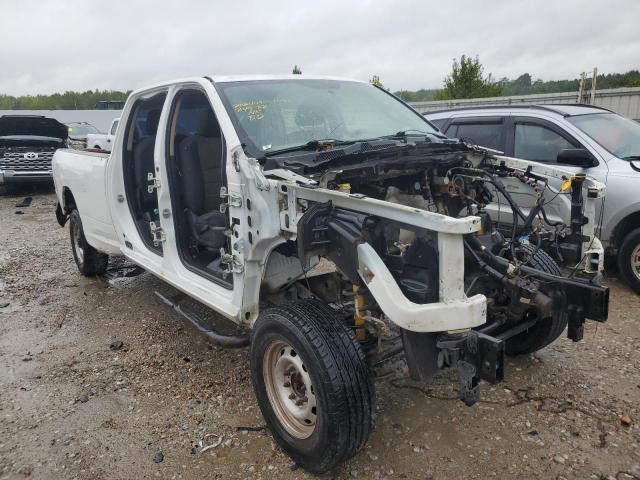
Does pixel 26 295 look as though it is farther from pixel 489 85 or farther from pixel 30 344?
pixel 489 85

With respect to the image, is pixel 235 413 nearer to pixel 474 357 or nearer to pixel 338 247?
pixel 338 247

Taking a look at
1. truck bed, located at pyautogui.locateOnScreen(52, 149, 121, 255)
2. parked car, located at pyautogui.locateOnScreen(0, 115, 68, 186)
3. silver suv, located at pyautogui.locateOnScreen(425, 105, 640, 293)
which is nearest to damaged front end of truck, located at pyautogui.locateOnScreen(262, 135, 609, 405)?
silver suv, located at pyautogui.locateOnScreen(425, 105, 640, 293)

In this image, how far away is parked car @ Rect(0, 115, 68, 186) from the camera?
39.9ft

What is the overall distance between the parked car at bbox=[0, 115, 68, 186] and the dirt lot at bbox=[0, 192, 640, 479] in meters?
8.65

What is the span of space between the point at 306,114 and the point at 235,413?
79.3 inches

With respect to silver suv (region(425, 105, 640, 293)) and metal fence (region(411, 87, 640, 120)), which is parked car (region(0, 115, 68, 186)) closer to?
metal fence (region(411, 87, 640, 120))

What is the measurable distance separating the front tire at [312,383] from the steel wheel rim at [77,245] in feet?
12.6

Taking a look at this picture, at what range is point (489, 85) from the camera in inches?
914

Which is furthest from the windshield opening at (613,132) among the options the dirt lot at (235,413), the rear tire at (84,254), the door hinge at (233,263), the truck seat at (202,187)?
the rear tire at (84,254)

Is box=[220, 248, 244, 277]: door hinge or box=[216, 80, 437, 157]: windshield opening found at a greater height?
box=[216, 80, 437, 157]: windshield opening

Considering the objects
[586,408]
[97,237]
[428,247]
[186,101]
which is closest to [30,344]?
[97,237]

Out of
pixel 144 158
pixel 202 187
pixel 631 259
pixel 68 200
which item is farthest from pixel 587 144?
pixel 68 200

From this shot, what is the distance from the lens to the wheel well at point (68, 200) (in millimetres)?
5926

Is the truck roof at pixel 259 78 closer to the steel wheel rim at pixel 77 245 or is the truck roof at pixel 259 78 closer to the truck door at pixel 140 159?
the truck door at pixel 140 159
